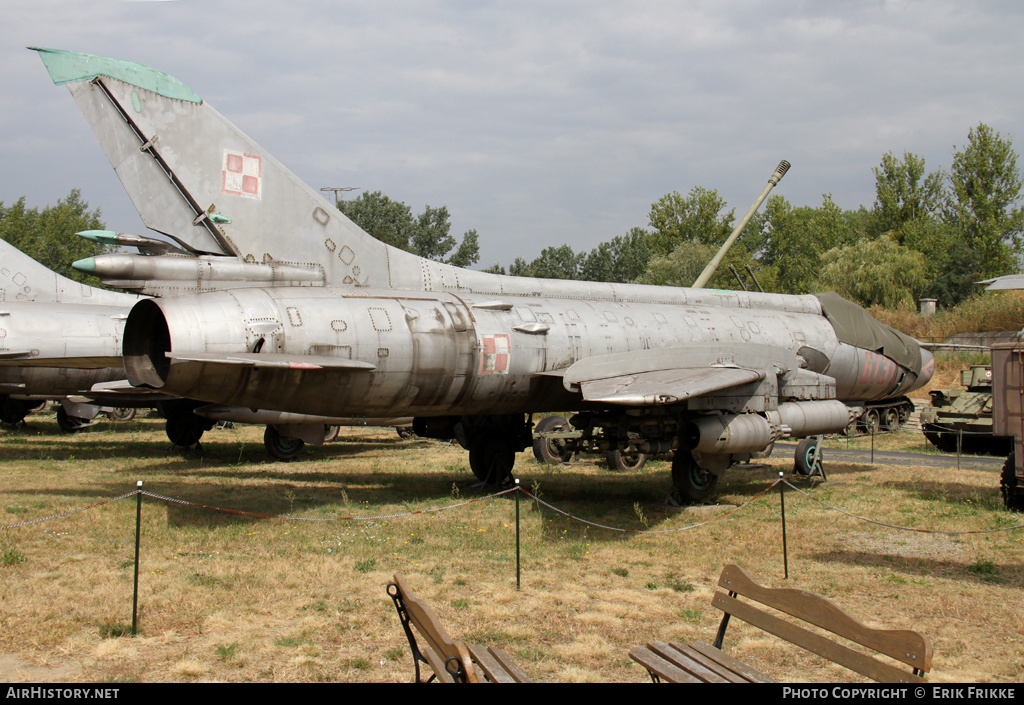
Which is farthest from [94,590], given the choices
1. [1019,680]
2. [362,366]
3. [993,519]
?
[993,519]

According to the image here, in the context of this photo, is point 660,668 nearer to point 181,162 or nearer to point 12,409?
point 181,162

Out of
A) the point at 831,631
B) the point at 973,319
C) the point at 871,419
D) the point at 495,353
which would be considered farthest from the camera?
the point at 973,319

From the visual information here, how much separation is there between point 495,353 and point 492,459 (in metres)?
2.94

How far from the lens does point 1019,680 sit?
199 inches

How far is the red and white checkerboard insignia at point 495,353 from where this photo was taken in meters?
9.62

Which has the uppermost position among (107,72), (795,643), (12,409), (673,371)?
(107,72)

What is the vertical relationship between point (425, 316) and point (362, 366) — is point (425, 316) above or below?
above

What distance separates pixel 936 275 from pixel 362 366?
4811 cm

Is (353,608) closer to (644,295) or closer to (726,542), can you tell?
(726,542)

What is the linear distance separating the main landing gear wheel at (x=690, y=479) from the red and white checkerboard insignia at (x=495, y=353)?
285 cm

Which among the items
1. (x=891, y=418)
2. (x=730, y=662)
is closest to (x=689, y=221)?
(x=891, y=418)

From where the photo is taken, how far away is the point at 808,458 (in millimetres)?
13109

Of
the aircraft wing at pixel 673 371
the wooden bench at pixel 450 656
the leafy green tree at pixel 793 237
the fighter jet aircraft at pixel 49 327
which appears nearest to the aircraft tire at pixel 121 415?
the fighter jet aircraft at pixel 49 327

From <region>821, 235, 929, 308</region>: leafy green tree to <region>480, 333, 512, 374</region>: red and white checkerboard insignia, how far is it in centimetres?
3462
